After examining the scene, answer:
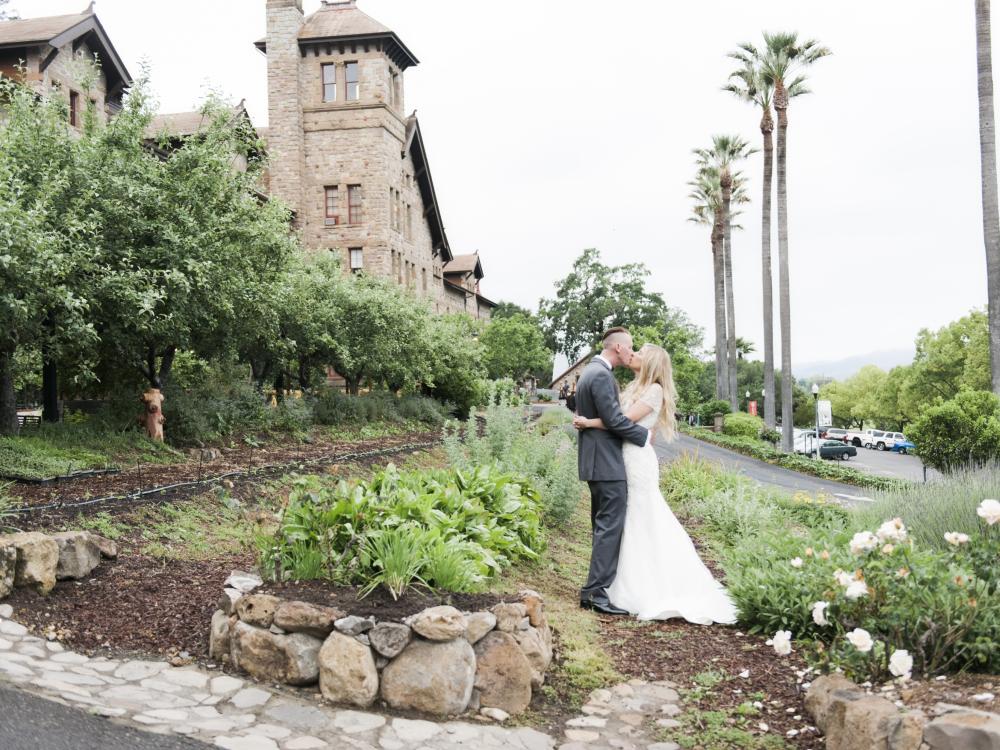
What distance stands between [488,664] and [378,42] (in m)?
41.5

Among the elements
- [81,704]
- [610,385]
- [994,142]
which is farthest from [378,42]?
[81,704]

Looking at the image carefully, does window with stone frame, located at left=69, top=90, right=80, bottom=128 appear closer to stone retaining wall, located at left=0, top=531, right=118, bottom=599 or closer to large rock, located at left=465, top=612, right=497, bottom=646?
stone retaining wall, located at left=0, top=531, right=118, bottom=599

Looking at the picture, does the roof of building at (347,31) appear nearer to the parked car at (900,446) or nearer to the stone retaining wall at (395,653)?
the stone retaining wall at (395,653)

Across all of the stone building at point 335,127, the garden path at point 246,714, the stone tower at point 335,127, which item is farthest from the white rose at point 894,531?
the stone tower at point 335,127

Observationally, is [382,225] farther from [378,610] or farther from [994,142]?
[378,610]

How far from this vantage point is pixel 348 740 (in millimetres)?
4270

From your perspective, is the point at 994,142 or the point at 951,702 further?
the point at 994,142

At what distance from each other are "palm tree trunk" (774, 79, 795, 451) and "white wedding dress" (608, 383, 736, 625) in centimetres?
2508

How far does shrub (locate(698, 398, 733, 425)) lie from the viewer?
46.5 metres

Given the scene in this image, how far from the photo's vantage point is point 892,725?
3.80 m

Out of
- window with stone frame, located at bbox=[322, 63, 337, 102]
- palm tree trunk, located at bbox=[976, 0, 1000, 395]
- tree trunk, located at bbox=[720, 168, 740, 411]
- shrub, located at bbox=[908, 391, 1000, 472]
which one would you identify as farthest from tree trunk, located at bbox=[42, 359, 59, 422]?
tree trunk, located at bbox=[720, 168, 740, 411]

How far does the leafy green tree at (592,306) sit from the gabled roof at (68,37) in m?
58.7

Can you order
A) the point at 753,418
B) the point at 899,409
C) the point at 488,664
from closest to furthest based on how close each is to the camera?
the point at 488,664, the point at 753,418, the point at 899,409

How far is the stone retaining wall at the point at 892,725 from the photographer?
3539mm
